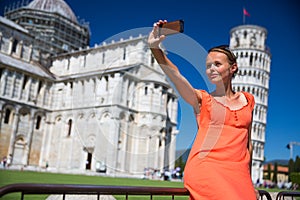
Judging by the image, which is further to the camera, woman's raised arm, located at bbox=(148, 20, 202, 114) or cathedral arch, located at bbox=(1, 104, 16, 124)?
cathedral arch, located at bbox=(1, 104, 16, 124)

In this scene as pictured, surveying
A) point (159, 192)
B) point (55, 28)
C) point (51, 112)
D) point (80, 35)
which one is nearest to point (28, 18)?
point (55, 28)

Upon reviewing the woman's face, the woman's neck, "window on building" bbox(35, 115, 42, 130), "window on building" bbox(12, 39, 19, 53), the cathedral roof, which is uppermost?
"window on building" bbox(12, 39, 19, 53)

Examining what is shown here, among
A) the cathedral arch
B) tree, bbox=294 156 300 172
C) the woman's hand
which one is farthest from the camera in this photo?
tree, bbox=294 156 300 172

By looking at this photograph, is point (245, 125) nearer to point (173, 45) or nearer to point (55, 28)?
point (173, 45)

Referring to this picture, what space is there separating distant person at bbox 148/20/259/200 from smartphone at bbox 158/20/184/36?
24mm

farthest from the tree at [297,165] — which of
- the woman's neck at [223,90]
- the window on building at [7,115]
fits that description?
the woman's neck at [223,90]

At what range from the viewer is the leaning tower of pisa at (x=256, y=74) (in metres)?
52.8

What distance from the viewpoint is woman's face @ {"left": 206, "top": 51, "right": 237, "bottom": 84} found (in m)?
1.98

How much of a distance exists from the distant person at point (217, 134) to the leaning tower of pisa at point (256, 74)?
52222 millimetres

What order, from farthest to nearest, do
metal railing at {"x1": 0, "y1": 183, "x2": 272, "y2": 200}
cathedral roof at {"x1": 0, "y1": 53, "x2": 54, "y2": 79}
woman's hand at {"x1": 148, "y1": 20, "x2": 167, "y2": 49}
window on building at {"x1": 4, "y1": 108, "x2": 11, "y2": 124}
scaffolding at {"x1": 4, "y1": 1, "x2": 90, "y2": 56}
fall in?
scaffolding at {"x1": 4, "y1": 1, "x2": 90, "y2": 56} → cathedral roof at {"x1": 0, "y1": 53, "x2": 54, "y2": 79} → window on building at {"x1": 4, "y1": 108, "x2": 11, "y2": 124} → woman's hand at {"x1": 148, "y1": 20, "x2": 167, "y2": 49} → metal railing at {"x1": 0, "y1": 183, "x2": 272, "y2": 200}

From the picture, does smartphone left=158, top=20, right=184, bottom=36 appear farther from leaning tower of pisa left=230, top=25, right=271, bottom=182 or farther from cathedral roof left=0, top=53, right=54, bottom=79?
leaning tower of pisa left=230, top=25, right=271, bottom=182

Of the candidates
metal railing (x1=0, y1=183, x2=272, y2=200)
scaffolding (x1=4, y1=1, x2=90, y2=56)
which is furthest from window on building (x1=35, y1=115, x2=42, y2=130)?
metal railing (x1=0, y1=183, x2=272, y2=200)

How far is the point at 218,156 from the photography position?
73.4 inches

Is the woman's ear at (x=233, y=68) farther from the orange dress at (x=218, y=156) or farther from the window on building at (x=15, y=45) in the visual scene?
the window on building at (x=15, y=45)
